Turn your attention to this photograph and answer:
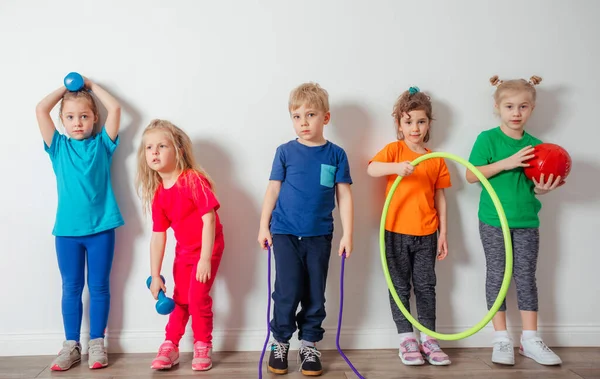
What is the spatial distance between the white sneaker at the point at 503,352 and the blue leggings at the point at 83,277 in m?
1.88

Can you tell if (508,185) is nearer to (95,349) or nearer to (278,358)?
(278,358)

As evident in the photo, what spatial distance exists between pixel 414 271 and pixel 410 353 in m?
0.39

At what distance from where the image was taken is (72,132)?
2.45 metres

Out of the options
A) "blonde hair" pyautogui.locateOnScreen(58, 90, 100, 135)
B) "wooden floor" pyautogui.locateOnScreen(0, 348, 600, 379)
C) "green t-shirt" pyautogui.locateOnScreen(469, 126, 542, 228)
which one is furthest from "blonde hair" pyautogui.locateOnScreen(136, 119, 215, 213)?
"green t-shirt" pyautogui.locateOnScreen(469, 126, 542, 228)

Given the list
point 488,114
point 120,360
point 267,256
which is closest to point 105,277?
point 120,360

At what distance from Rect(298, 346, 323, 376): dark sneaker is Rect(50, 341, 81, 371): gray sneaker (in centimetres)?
106

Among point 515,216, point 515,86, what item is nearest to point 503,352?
point 515,216

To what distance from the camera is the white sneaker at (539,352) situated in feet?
7.84

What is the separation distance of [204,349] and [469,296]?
139 cm

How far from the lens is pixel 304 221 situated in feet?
7.63

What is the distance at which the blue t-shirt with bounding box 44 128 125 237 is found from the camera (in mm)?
2420

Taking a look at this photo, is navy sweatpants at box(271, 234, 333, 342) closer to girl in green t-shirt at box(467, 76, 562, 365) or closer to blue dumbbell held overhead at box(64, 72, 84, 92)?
girl in green t-shirt at box(467, 76, 562, 365)

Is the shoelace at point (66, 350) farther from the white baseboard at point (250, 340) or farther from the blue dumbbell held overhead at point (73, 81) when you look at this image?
the blue dumbbell held overhead at point (73, 81)

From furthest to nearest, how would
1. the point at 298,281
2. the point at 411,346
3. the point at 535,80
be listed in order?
1. the point at 535,80
2. the point at 411,346
3. the point at 298,281
